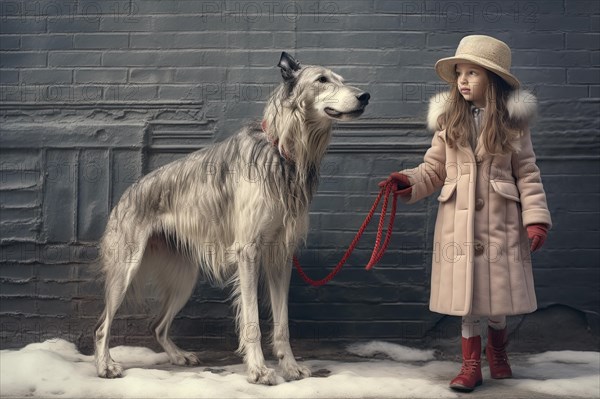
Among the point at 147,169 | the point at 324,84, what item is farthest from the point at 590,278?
the point at 147,169

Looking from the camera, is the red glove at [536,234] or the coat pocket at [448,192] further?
→ the coat pocket at [448,192]

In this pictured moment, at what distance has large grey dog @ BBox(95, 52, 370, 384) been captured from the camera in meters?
4.30

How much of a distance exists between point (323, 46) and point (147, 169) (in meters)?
1.44

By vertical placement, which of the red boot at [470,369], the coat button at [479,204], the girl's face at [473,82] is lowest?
the red boot at [470,369]

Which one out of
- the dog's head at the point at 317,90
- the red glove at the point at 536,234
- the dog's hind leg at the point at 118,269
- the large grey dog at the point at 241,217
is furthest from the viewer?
the dog's hind leg at the point at 118,269

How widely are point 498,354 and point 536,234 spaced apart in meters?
0.81

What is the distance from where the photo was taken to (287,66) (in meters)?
4.26

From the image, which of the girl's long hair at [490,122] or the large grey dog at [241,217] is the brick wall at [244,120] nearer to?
the large grey dog at [241,217]

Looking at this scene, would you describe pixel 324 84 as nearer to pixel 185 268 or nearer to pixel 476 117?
pixel 476 117

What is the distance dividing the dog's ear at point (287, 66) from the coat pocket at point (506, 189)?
1.26 metres

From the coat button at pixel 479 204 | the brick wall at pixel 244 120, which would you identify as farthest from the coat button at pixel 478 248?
the brick wall at pixel 244 120

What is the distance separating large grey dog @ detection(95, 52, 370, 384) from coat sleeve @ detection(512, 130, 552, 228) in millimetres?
902

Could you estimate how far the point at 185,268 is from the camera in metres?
4.94

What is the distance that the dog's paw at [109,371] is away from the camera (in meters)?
4.41
